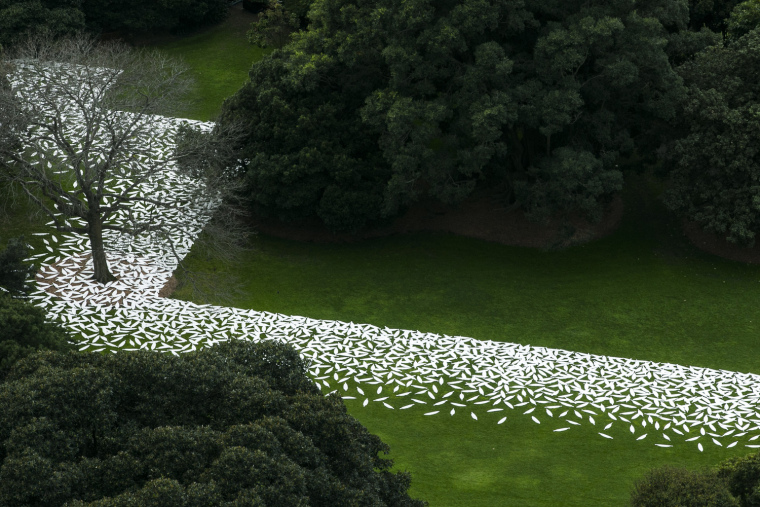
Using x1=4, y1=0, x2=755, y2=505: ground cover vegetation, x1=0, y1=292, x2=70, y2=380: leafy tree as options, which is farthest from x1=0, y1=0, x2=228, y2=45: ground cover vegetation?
x1=0, y1=292, x2=70, y2=380: leafy tree

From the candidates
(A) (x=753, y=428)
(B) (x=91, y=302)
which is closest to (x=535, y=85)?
(A) (x=753, y=428)

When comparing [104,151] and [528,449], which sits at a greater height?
[104,151]

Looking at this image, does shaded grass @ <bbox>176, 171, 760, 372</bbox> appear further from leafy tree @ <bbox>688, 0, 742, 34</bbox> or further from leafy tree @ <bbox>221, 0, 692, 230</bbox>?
leafy tree @ <bbox>688, 0, 742, 34</bbox>

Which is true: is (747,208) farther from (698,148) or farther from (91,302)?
(91,302)

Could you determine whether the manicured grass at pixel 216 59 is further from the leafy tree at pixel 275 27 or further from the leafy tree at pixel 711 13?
the leafy tree at pixel 711 13

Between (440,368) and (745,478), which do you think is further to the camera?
(440,368)

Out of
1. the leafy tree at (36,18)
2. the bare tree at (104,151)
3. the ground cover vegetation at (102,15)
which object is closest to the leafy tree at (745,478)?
the bare tree at (104,151)

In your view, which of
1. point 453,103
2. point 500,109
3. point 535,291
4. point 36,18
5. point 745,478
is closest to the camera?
point 745,478

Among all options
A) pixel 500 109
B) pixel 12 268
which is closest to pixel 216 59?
pixel 500 109

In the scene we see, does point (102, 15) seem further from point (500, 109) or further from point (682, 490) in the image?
point (682, 490)
